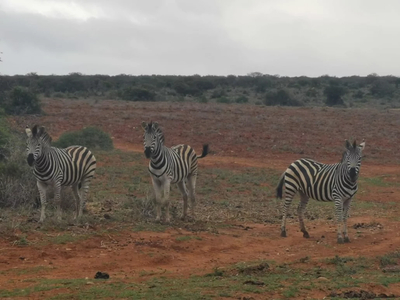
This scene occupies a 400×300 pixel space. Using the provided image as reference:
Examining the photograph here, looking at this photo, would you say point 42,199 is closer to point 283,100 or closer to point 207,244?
point 207,244

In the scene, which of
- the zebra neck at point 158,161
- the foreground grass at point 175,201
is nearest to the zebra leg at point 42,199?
the foreground grass at point 175,201

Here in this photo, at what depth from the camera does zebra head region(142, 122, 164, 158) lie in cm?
1200

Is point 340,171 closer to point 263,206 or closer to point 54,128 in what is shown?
point 263,206

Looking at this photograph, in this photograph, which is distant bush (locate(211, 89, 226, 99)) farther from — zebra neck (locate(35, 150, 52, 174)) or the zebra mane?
zebra neck (locate(35, 150, 52, 174))

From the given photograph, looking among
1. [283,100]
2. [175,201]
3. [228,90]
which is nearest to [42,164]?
[175,201]

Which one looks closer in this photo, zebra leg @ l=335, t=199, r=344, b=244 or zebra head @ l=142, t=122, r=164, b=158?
zebra leg @ l=335, t=199, r=344, b=244

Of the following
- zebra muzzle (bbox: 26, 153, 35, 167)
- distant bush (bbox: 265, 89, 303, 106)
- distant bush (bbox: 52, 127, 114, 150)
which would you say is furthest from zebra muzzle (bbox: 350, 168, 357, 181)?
distant bush (bbox: 265, 89, 303, 106)

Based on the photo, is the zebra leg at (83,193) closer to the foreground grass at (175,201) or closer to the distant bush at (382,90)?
the foreground grass at (175,201)

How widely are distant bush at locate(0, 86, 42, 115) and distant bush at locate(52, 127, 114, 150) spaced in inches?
385

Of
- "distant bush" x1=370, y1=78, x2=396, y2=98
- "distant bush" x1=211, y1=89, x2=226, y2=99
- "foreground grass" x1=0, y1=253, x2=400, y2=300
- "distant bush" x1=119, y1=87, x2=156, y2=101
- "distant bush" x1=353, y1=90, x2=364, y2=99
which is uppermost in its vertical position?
"distant bush" x1=370, y1=78, x2=396, y2=98

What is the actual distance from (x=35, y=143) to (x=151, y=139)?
95.9 inches

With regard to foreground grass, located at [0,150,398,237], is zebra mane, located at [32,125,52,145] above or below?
above

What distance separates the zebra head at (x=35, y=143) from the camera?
429 inches

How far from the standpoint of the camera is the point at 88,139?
2470cm
